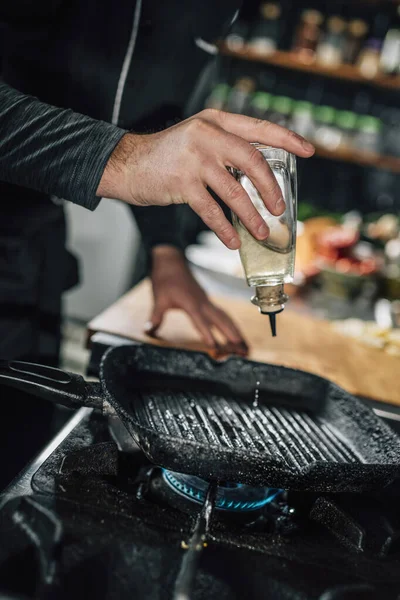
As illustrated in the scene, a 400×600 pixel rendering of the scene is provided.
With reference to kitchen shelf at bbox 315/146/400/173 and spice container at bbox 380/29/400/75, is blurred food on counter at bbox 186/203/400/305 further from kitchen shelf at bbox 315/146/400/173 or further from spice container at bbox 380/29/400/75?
spice container at bbox 380/29/400/75

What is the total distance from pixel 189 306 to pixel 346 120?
2.51 metres

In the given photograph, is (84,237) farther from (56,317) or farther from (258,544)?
(258,544)

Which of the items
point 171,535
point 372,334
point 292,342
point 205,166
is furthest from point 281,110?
point 171,535

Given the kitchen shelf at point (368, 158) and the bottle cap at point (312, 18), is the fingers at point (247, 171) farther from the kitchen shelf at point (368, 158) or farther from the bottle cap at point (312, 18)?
the bottle cap at point (312, 18)

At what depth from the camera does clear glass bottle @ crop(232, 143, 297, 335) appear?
0.87 metres

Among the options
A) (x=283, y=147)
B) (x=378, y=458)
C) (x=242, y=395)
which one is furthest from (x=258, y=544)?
(x=283, y=147)

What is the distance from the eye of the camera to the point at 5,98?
0.91m

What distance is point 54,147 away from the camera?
875 mm

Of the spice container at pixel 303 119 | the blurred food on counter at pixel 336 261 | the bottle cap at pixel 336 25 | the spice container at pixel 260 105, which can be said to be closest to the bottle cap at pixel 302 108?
the spice container at pixel 303 119

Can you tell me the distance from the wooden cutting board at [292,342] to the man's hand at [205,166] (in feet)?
2.20

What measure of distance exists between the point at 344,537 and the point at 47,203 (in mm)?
1076

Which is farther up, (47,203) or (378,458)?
(47,203)

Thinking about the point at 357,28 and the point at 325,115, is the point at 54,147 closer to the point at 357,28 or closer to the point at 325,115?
the point at 325,115

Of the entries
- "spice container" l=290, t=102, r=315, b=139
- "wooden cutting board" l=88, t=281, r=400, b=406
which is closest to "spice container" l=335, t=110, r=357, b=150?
"spice container" l=290, t=102, r=315, b=139
